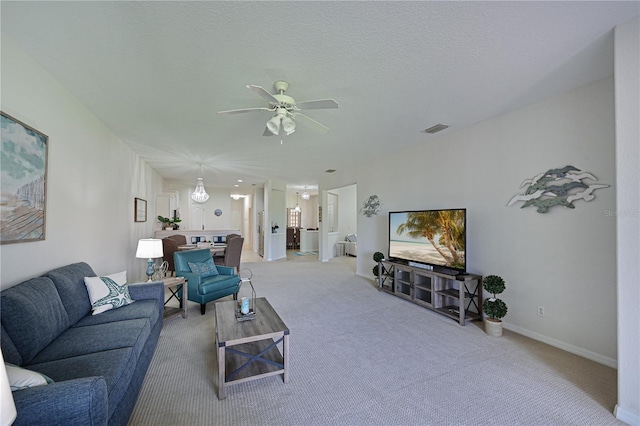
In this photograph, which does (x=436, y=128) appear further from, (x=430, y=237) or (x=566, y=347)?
(x=566, y=347)

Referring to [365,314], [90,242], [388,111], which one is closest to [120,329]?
[90,242]

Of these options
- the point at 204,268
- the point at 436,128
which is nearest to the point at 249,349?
the point at 204,268

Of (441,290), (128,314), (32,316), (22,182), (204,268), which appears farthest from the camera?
(204,268)

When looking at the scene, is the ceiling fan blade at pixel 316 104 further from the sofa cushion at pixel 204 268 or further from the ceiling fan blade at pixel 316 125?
the sofa cushion at pixel 204 268

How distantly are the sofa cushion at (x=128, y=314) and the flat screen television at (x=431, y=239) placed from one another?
11.7ft

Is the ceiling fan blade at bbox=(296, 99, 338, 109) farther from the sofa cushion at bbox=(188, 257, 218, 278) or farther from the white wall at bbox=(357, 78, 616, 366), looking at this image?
the sofa cushion at bbox=(188, 257, 218, 278)

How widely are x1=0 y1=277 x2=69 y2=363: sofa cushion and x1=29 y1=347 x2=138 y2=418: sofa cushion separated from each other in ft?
0.62

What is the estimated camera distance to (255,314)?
256 cm

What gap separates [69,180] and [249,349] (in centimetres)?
253

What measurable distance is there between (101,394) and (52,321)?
1.13m

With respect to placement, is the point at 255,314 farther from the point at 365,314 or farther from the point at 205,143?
the point at 205,143

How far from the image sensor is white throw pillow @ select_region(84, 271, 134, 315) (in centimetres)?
250

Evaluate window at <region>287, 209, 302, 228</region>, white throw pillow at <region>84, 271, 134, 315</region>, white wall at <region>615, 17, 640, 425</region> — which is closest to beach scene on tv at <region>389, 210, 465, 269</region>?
white wall at <region>615, 17, 640, 425</region>

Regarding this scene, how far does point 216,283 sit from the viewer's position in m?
3.92
